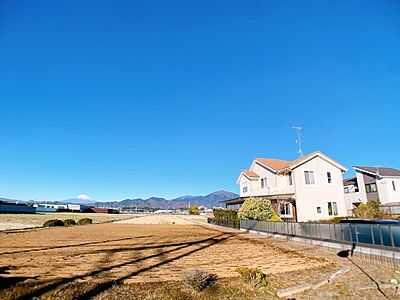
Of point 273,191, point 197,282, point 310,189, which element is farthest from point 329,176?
point 197,282

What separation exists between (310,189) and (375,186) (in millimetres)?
12778

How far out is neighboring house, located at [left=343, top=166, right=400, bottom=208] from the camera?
3097 cm

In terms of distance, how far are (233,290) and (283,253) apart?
20.5 feet

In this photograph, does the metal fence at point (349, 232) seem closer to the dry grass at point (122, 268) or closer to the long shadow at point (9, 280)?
the dry grass at point (122, 268)

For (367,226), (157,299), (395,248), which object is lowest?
(157,299)

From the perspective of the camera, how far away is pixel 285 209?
27.5 m

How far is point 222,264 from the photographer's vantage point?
998cm

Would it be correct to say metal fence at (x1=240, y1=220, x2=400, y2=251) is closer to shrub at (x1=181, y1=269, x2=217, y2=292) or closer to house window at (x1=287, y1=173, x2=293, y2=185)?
shrub at (x1=181, y1=269, x2=217, y2=292)

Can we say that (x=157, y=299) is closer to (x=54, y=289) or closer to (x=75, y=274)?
(x=54, y=289)

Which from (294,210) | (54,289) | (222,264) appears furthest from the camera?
(294,210)

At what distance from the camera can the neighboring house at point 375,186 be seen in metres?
31.0

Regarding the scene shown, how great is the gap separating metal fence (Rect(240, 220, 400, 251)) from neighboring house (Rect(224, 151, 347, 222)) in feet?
25.3

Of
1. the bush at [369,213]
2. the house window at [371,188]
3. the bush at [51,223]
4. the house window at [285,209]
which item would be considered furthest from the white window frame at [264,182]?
the bush at [51,223]

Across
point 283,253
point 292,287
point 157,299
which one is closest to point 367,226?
point 283,253
